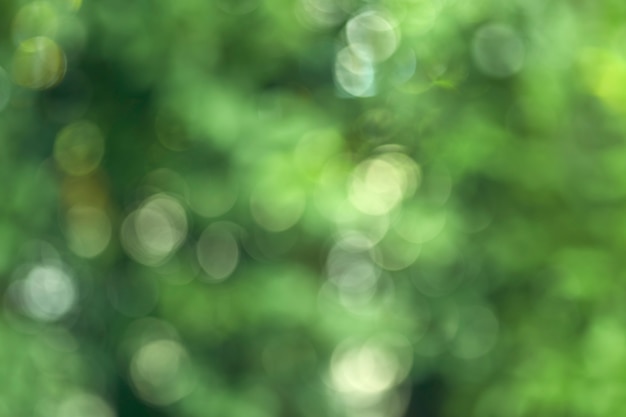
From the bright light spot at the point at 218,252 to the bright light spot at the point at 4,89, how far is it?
47 cm

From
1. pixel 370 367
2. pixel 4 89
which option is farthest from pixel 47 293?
pixel 370 367

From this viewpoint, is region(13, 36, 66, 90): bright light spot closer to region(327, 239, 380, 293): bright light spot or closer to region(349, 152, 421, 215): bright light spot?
region(349, 152, 421, 215): bright light spot

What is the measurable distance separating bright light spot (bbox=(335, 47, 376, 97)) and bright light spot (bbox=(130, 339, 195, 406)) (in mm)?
643

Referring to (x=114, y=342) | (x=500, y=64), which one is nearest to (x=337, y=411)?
(x=114, y=342)

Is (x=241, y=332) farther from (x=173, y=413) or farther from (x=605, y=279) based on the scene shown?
(x=605, y=279)

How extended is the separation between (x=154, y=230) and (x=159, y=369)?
30cm

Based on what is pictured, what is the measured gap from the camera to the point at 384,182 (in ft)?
6.22

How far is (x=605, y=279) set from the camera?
75.0 inches

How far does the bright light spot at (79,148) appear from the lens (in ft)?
5.47

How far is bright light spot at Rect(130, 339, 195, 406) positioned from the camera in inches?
70.2

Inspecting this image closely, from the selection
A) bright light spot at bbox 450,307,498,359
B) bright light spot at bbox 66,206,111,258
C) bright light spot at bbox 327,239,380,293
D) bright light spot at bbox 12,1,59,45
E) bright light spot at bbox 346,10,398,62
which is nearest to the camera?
bright light spot at bbox 12,1,59,45

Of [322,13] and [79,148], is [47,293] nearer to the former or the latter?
[79,148]

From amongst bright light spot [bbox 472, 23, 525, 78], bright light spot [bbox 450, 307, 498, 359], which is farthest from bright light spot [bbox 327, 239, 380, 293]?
bright light spot [bbox 472, 23, 525, 78]

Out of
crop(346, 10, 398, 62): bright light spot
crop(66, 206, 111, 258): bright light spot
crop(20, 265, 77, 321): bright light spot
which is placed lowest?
crop(20, 265, 77, 321): bright light spot
